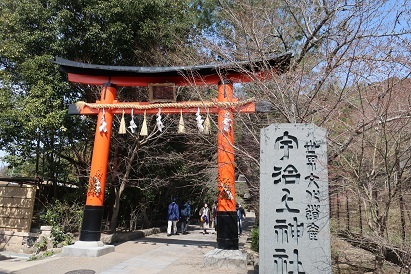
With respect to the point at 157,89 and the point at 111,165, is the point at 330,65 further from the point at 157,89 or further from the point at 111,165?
the point at 111,165

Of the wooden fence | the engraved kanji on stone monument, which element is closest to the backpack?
the wooden fence

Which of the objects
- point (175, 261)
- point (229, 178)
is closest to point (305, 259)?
point (229, 178)

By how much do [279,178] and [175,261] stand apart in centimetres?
524

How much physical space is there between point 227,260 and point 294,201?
4.00 meters

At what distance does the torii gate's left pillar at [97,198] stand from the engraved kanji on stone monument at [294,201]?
6.25 m

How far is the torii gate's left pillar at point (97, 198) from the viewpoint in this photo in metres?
9.18

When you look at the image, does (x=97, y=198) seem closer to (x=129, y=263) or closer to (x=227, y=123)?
(x=129, y=263)

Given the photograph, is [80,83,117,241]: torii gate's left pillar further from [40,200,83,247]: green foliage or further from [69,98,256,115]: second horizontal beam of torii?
[40,200,83,247]: green foliage

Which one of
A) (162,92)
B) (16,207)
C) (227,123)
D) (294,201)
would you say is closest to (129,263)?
(227,123)

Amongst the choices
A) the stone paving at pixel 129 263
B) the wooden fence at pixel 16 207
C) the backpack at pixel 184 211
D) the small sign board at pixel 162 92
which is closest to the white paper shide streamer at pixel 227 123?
the small sign board at pixel 162 92

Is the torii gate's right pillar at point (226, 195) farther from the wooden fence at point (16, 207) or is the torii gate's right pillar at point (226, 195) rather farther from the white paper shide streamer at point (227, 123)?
the wooden fence at point (16, 207)

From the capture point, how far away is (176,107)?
32.7ft

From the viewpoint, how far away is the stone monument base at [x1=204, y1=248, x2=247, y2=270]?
808cm

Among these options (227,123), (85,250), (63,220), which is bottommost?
(85,250)
